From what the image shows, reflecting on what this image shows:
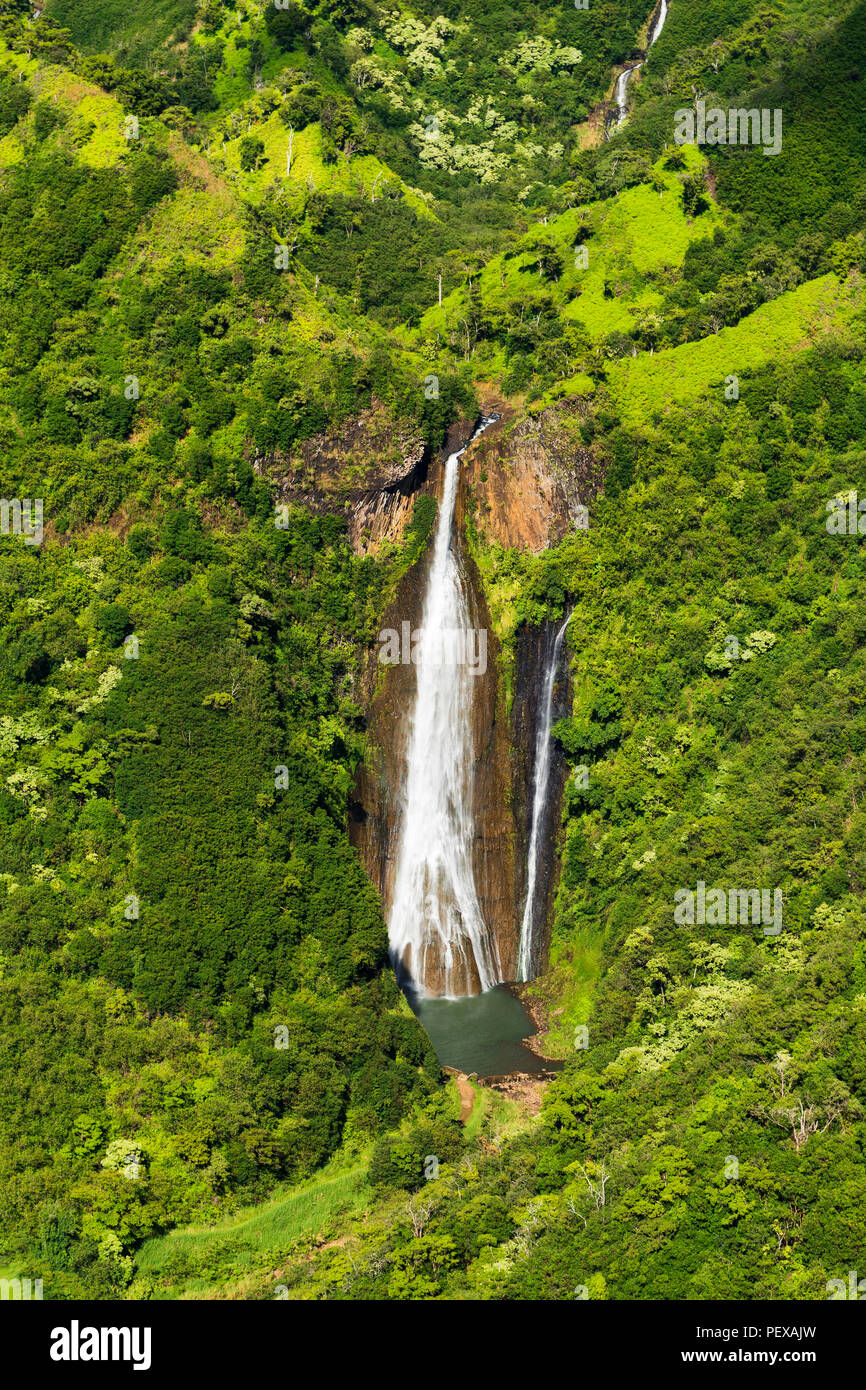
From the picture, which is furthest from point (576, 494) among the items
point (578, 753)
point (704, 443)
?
point (578, 753)

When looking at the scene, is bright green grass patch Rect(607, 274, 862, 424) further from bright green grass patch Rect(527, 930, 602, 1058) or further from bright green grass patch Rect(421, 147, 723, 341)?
bright green grass patch Rect(527, 930, 602, 1058)

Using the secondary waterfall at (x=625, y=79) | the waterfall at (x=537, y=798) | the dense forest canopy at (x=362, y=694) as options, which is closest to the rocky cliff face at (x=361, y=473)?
the dense forest canopy at (x=362, y=694)

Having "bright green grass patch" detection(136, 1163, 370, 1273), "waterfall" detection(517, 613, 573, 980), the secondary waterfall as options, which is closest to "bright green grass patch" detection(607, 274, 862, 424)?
A: "waterfall" detection(517, 613, 573, 980)

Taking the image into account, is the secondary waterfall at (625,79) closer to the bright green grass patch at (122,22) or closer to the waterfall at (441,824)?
the bright green grass patch at (122,22)

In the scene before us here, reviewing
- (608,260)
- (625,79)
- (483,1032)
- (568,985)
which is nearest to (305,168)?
(608,260)

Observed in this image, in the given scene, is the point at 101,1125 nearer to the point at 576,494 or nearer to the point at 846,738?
the point at 846,738

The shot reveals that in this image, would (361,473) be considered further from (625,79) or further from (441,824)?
(625,79)

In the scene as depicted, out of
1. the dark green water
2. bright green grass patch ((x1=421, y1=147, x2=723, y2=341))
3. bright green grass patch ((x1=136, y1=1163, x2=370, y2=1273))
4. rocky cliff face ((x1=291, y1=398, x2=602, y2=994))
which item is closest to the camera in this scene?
bright green grass patch ((x1=136, y1=1163, x2=370, y2=1273))
